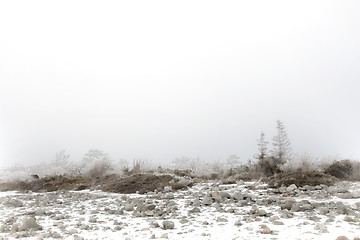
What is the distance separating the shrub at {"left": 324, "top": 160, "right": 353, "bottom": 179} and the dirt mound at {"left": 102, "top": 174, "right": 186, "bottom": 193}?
23.7 ft

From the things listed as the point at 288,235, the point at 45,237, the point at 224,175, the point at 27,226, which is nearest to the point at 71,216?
the point at 27,226

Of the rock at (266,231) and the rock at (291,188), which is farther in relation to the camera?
the rock at (291,188)

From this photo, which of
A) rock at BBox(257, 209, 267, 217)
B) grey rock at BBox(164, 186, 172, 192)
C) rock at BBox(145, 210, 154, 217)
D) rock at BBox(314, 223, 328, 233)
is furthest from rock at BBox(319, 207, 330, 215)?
grey rock at BBox(164, 186, 172, 192)

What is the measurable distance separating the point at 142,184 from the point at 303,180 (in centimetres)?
809

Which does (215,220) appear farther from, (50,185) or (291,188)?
(50,185)

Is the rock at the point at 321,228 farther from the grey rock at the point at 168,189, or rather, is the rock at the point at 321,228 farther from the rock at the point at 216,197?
the grey rock at the point at 168,189

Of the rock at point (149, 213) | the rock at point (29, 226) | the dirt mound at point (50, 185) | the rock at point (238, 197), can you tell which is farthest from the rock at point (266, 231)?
the dirt mound at point (50, 185)

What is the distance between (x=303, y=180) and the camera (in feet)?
34.7

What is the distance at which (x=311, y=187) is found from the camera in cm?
958

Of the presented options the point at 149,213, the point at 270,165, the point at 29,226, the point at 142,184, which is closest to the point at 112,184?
the point at 142,184

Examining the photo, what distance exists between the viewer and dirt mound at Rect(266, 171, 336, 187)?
405 inches

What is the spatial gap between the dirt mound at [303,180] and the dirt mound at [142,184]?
4576 mm

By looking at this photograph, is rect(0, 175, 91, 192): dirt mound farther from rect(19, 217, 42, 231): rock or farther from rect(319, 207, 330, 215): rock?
rect(319, 207, 330, 215): rock

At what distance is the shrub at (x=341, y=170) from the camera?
11773 mm
